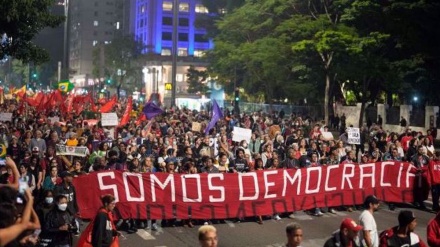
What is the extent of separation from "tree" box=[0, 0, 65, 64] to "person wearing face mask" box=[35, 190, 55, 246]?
896cm

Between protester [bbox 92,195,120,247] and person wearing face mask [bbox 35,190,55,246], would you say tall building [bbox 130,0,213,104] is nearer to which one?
person wearing face mask [bbox 35,190,55,246]

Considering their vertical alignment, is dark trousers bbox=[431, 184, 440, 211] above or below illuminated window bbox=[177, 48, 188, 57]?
below

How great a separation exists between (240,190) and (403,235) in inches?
244

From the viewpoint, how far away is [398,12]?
36531 millimetres

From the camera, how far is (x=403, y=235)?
673 centimetres

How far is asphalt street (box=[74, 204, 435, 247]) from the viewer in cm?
1109

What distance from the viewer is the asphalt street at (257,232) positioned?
11094 mm

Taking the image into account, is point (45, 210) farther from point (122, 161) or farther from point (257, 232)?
point (122, 161)

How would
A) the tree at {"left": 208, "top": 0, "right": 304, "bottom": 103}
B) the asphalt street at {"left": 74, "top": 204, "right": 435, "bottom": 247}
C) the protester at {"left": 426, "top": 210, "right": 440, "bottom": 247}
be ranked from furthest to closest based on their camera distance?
1. the tree at {"left": 208, "top": 0, "right": 304, "bottom": 103}
2. the asphalt street at {"left": 74, "top": 204, "right": 435, "bottom": 247}
3. the protester at {"left": 426, "top": 210, "right": 440, "bottom": 247}

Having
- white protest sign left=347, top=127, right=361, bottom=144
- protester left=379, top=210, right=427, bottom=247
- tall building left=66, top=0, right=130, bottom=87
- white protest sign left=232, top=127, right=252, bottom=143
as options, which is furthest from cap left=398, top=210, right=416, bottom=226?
tall building left=66, top=0, right=130, bottom=87

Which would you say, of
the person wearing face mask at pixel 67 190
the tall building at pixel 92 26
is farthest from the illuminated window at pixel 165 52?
the person wearing face mask at pixel 67 190

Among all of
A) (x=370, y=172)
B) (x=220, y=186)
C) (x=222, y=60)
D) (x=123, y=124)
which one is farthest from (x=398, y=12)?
(x=220, y=186)

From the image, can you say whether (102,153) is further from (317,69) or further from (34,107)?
(317,69)

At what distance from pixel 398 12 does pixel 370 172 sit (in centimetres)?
2488
